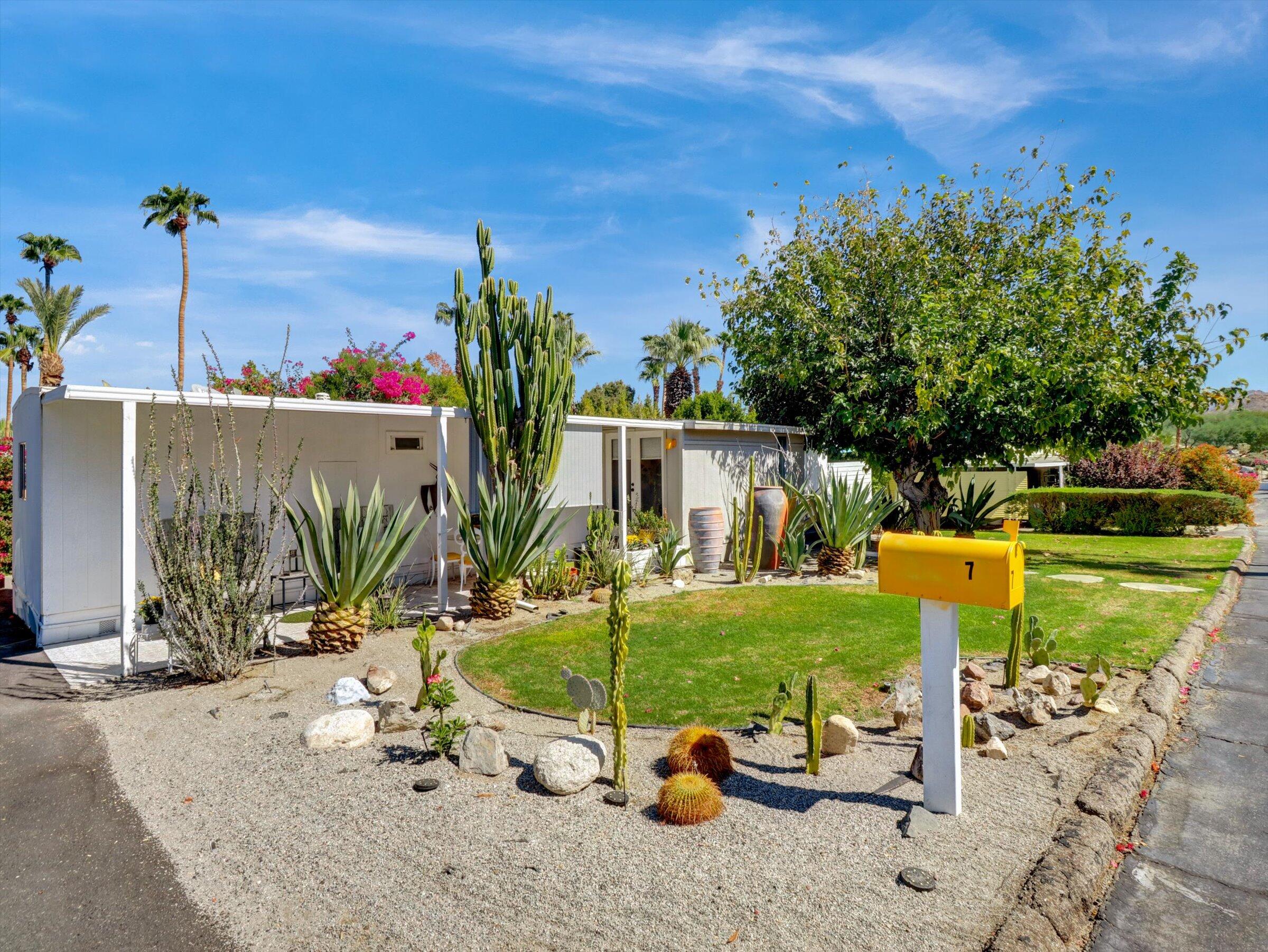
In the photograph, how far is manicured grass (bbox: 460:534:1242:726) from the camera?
5.21 m

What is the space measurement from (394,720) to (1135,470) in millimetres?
21408

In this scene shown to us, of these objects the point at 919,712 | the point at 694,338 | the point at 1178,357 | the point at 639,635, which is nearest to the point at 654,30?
the point at 639,635

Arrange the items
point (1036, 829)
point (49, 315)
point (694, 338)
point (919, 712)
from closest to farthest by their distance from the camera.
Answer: point (1036, 829)
point (919, 712)
point (49, 315)
point (694, 338)

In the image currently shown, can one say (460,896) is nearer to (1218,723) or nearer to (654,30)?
(1218,723)

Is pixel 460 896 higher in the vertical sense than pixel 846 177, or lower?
lower

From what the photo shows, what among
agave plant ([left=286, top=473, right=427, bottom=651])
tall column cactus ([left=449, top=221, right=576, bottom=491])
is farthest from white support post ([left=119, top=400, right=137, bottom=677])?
tall column cactus ([left=449, top=221, right=576, bottom=491])

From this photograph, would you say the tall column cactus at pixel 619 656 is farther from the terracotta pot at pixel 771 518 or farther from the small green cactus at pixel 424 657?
the terracotta pot at pixel 771 518

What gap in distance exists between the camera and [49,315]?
26.1m

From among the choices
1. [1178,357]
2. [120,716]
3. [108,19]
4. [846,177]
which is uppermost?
[846,177]

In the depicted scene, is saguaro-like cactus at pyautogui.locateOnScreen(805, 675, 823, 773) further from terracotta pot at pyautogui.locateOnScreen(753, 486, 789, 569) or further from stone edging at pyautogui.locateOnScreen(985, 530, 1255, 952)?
terracotta pot at pyautogui.locateOnScreen(753, 486, 789, 569)

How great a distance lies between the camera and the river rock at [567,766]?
365 cm

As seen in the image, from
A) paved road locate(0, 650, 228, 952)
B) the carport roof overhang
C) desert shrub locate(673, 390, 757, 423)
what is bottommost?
paved road locate(0, 650, 228, 952)

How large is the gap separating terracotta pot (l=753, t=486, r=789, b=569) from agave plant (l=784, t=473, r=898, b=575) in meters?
0.51

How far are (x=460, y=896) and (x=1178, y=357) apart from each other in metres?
13.0
